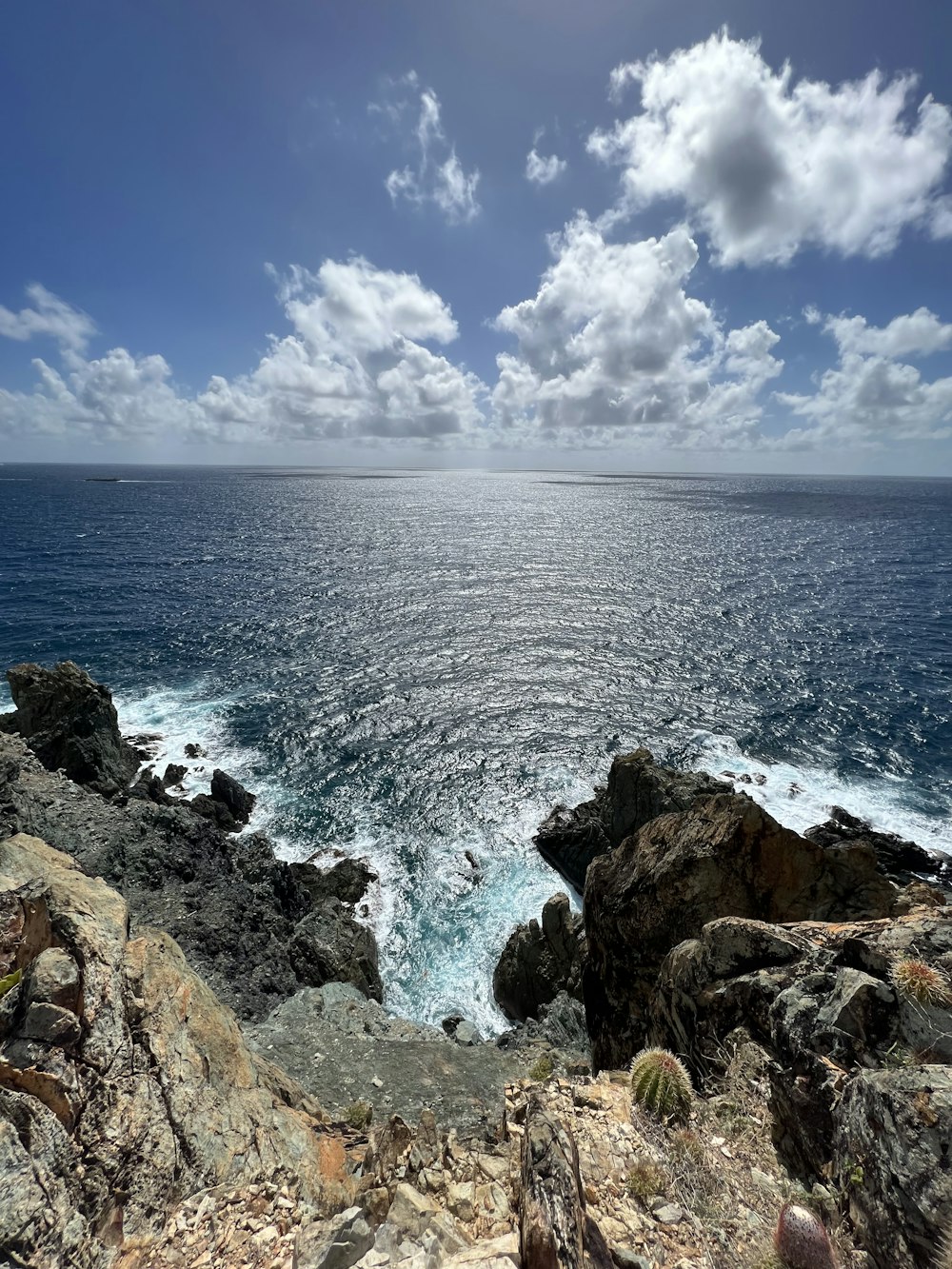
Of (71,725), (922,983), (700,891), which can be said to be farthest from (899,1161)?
(71,725)

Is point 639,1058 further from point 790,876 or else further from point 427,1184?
point 790,876

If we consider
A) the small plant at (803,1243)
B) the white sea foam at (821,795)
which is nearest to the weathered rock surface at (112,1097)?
the small plant at (803,1243)

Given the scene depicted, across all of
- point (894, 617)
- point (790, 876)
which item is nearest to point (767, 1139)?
point (790, 876)

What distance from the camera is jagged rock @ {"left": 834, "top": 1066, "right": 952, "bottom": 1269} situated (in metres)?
6.57

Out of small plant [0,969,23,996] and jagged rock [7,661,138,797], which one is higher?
small plant [0,969,23,996]

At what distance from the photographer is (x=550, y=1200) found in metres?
7.48

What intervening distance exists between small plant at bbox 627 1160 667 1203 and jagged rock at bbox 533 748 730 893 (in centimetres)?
2328

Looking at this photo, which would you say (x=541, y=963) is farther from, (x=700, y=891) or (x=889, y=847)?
(x=889, y=847)

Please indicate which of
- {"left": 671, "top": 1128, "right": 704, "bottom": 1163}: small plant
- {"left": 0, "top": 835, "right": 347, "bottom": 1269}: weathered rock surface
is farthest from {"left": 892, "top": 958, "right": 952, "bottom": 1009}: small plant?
{"left": 0, "top": 835, "right": 347, "bottom": 1269}: weathered rock surface

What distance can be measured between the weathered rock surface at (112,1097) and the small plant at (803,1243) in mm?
6636

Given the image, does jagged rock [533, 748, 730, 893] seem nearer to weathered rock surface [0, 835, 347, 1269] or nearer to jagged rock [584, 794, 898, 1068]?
jagged rock [584, 794, 898, 1068]

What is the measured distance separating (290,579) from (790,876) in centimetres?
9232

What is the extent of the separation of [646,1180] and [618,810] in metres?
26.5

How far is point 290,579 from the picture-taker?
96250 mm
